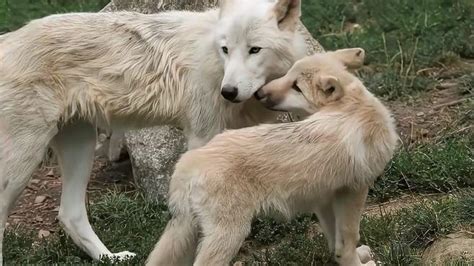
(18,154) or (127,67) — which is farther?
(127,67)

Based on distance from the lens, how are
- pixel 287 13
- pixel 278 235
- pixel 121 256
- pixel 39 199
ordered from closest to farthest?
pixel 287 13 → pixel 121 256 → pixel 278 235 → pixel 39 199

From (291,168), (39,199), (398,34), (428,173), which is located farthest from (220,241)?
(398,34)

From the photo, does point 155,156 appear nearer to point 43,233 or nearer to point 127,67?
point 43,233

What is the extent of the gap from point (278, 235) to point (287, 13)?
5.61ft

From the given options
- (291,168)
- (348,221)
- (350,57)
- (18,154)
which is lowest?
(18,154)

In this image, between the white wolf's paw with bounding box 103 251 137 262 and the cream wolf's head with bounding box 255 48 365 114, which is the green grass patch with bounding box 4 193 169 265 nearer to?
the white wolf's paw with bounding box 103 251 137 262

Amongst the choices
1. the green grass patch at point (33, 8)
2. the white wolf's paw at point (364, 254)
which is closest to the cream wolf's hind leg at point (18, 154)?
the white wolf's paw at point (364, 254)

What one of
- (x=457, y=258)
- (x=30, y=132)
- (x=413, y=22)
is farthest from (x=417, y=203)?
(x=413, y=22)

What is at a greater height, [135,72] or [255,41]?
[255,41]

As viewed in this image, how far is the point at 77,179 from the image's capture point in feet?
24.9

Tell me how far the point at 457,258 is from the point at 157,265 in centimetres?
195

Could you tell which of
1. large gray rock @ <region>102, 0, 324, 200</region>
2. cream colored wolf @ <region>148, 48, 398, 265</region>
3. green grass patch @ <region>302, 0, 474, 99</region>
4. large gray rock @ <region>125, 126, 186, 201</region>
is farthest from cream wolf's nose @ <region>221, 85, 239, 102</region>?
green grass patch @ <region>302, 0, 474, 99</region>

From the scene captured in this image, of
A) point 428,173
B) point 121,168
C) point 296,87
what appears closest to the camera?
point 296,87

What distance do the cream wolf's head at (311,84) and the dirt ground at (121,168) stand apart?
2704mm
